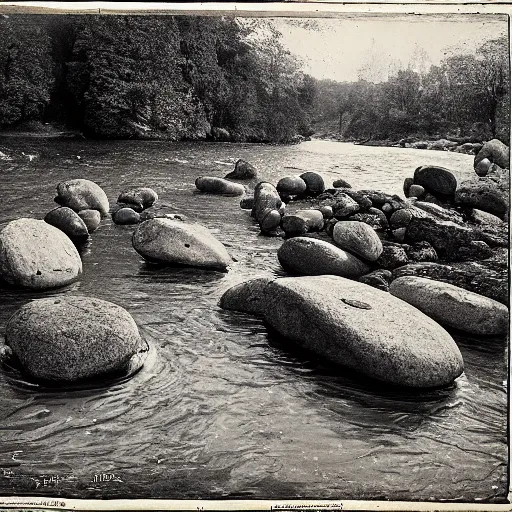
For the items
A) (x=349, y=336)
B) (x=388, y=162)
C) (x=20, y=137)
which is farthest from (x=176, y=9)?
(x=349, y=336)

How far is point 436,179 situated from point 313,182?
0.63 meters

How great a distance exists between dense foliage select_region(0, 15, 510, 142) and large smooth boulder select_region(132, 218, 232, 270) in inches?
19.7

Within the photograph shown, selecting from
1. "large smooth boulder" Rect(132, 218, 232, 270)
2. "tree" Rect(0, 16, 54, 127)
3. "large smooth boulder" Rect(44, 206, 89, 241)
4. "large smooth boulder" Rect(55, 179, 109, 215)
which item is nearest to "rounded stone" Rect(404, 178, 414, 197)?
"large smooth boulder" Rect(132, 218, 232, 270)

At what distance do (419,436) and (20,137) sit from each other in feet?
7.98

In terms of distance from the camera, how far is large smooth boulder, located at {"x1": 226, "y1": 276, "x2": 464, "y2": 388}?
3201mm

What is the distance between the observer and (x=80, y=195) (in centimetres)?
366

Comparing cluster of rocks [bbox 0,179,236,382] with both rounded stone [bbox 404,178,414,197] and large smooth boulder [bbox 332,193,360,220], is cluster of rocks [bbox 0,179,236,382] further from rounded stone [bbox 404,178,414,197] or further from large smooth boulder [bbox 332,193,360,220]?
rounded stone [bbox 404,178,414,197]

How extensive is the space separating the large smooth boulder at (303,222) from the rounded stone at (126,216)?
759 mm

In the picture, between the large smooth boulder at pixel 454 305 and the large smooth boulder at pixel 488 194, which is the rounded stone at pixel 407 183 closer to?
the large smooth boulder at pixel 488 194

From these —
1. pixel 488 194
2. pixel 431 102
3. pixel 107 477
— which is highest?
pixel 431 102

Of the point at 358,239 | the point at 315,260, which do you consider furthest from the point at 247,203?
the point at 358,239

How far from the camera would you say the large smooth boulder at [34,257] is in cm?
354

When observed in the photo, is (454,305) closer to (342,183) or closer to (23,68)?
(342,183)

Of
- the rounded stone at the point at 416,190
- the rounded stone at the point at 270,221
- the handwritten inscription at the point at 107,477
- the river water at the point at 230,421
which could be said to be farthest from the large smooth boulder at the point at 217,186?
the handwritten inscription at the point at 107,477
